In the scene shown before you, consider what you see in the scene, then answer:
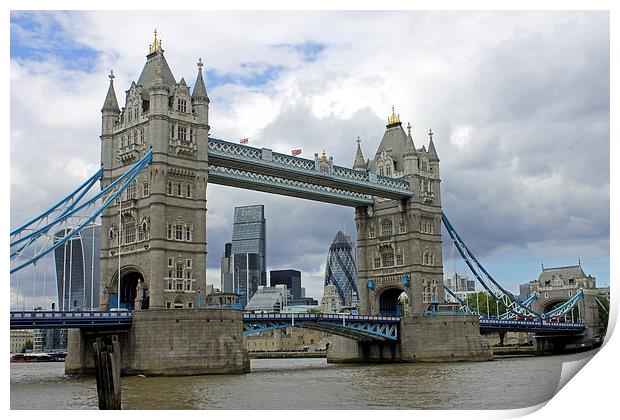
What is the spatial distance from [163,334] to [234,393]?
1335cm

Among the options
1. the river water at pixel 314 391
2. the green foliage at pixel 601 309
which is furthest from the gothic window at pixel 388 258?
the green foliage at pixel 601 309

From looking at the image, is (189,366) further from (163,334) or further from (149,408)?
(149,408)

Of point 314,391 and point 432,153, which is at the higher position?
point 432,153

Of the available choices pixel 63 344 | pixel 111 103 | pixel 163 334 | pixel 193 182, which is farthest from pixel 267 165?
pixel 63 344

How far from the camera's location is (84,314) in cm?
5200

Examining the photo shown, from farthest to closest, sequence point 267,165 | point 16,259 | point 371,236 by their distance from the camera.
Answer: point 371,236 < point 267,165 < point 16,259

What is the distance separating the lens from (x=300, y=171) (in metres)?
69.1

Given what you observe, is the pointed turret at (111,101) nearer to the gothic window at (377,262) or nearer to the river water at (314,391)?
the river water at (314,391)

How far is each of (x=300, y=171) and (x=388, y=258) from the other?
60.5 feet

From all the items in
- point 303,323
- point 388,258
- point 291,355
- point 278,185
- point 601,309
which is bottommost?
point 291,355

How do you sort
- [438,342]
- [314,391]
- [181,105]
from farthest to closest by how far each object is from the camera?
[438,342] → [181,105] → [314,391]

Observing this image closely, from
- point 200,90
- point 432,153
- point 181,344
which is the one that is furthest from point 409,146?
point 181,344

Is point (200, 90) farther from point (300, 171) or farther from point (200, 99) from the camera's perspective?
point (300, 171)

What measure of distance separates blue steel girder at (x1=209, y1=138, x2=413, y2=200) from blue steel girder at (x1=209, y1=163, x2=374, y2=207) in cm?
44
